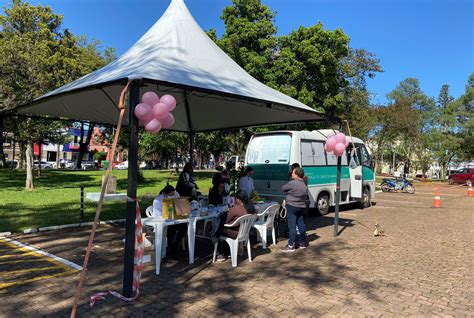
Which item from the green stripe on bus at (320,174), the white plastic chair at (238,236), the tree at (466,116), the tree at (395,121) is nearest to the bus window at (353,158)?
the green stripe on bus at (320,174)

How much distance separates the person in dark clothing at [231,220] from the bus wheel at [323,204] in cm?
602

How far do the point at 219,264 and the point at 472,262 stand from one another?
4558 mm

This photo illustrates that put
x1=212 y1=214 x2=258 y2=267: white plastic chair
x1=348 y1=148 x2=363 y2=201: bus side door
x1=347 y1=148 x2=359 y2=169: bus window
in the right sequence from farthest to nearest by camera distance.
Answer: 1. x1=347 y1=148 x2=359 y2=169: bus window
2. x1=348 y1=148 x2=363 y2=201: bus side door
3. x1=212 y1=214 x2=258 y2=267: white plastic chair

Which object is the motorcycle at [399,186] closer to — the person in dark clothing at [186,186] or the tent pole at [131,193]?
the person in dark clothing at [186,186]

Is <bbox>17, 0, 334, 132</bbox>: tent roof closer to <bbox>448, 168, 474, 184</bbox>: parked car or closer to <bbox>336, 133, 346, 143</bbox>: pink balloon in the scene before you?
<bbox>336, 133, 346, 143</bbox>: pink balloon

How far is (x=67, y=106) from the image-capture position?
8695 mm

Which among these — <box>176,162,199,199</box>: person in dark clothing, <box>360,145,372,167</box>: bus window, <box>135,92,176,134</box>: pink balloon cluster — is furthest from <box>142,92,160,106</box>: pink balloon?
<box>360,145,372,167</box>: bus window

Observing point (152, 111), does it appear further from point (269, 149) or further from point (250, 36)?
point (250, 36)

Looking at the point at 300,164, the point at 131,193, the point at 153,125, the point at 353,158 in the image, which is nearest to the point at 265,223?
the point at 131,193

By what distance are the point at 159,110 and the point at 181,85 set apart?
0.70 metres

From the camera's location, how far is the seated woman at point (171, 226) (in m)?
6.39

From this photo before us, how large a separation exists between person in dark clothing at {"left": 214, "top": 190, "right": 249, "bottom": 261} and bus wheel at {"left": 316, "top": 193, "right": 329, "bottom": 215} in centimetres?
602

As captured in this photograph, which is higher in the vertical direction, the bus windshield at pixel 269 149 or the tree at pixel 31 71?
the tree at pixel 31 71

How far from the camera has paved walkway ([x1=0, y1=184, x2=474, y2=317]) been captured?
177 inches
